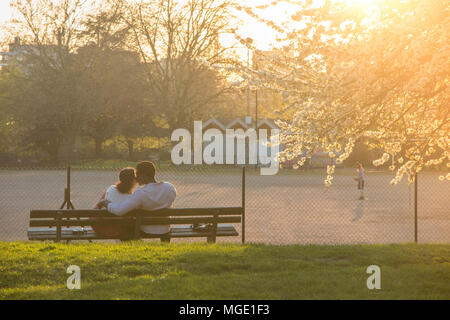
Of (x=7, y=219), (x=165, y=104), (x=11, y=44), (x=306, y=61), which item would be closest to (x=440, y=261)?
(x=306, y=61)

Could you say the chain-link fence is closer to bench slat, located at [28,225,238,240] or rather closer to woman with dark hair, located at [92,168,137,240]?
bench slat, located at [28,225,238,240]

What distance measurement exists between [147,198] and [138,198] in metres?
0.13

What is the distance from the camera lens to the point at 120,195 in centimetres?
919

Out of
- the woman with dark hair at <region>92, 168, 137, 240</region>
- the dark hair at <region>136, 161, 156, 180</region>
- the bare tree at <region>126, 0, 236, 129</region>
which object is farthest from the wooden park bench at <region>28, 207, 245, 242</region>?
the bare tree at <region>126, 0, 236, 129</region>

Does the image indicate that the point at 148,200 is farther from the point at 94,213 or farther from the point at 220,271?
the point at 220,271

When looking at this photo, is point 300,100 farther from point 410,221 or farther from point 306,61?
point 410,221

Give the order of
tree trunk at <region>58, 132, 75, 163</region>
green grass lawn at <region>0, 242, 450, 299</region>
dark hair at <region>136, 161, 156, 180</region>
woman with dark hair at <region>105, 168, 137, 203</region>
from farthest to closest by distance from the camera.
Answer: tree trunk at <region>58, 132, 75, 163</region>
woman with dark hair at <region>105, 168, 137, 203</region>
dark hair at <region>136, 161, 156, 180</region>
green grass lawn at <region>0, 242, 450, 299</region>

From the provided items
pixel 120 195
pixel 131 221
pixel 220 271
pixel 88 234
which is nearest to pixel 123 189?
pixel 120 195

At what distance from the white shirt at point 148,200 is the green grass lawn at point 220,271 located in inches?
20.0

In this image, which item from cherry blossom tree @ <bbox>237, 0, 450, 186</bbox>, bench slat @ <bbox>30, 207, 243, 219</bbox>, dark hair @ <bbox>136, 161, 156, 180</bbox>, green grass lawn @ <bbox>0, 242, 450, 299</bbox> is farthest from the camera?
dark hair @ <bbox>136, 161, 156, 180</bbox>

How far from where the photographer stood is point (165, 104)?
164ft

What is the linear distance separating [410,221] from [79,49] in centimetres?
4080

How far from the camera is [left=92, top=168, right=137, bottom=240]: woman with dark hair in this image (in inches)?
356

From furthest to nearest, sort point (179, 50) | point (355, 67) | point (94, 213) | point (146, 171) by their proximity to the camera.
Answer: point (179, 50)
point (146, 171)
point (94, 213)
point (355, 67)
